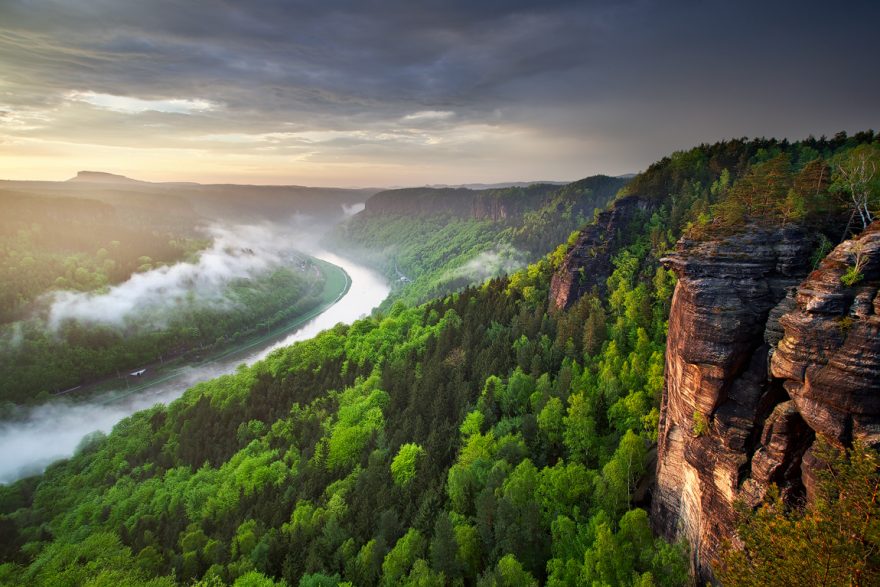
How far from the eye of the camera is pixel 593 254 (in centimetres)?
6438

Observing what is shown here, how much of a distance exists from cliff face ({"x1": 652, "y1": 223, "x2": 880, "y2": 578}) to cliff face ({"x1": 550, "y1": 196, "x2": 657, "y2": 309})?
32585 millimetres

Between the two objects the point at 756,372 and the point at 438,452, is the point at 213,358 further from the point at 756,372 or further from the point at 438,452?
the point at 756,372

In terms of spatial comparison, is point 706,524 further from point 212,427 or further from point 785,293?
point 212,427

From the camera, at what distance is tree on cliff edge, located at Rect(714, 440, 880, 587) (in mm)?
12312

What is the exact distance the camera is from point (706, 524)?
24344 mm

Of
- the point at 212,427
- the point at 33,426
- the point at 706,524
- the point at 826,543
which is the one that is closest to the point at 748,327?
the point at 706,524

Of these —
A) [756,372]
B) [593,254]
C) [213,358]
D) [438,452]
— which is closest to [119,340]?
[213,358]

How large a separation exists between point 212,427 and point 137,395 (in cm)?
5795

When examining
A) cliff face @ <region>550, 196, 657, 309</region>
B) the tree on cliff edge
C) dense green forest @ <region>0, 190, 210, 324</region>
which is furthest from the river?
the tree on cliff edge

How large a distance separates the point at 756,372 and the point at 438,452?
3086 cm

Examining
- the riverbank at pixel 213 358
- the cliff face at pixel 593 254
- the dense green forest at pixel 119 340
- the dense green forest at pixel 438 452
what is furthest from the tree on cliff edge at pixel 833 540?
the dense green forest at pixel 119 340

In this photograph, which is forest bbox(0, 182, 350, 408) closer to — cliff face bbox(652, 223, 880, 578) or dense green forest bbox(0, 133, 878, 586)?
dense green forest bbox(0, 133, 878, 586)

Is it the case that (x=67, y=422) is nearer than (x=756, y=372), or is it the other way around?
(x=756, y=372)

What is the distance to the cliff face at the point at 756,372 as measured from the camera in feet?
57.8
